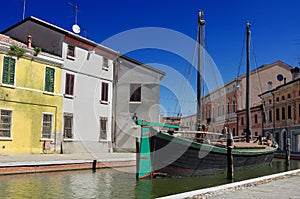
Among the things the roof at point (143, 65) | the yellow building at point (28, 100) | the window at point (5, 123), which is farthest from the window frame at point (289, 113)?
the window at point (5, 123)

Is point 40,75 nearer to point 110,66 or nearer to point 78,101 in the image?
point 78,101

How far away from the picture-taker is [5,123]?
18.4m

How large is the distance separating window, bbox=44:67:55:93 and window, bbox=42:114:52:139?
5.66ft

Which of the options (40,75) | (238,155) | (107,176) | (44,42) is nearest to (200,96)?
(238,155)

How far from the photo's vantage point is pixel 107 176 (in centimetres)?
1494

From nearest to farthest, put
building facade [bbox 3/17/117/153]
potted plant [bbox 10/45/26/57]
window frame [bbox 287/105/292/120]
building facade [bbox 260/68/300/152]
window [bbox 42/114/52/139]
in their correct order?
potted plant [bbox 10/45/26/57] < window [bbox 42/114/52/139] < building facade [bbox 3/17/117/153] < building facade [bbox 260/68/300/152] < window frame [bbox 287/105/292/120]

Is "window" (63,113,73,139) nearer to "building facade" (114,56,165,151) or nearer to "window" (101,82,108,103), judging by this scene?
"window" (101,82,108,103)

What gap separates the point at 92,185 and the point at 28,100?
9716 millimetres

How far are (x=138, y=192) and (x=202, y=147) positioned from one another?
4.58 metres

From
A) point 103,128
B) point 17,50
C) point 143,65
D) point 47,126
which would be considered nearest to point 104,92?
point 103,128

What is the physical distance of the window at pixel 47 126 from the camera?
819 inches

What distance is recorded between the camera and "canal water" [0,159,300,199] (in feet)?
34.7

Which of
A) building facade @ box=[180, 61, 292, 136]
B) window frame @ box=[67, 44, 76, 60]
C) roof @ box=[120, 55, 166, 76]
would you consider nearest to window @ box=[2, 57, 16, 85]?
window frame @ box=[67, 44, 76, 60]

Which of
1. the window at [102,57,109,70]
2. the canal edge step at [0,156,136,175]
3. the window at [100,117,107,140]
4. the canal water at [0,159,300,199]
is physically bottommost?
the canal water at [0,159,300,199]
